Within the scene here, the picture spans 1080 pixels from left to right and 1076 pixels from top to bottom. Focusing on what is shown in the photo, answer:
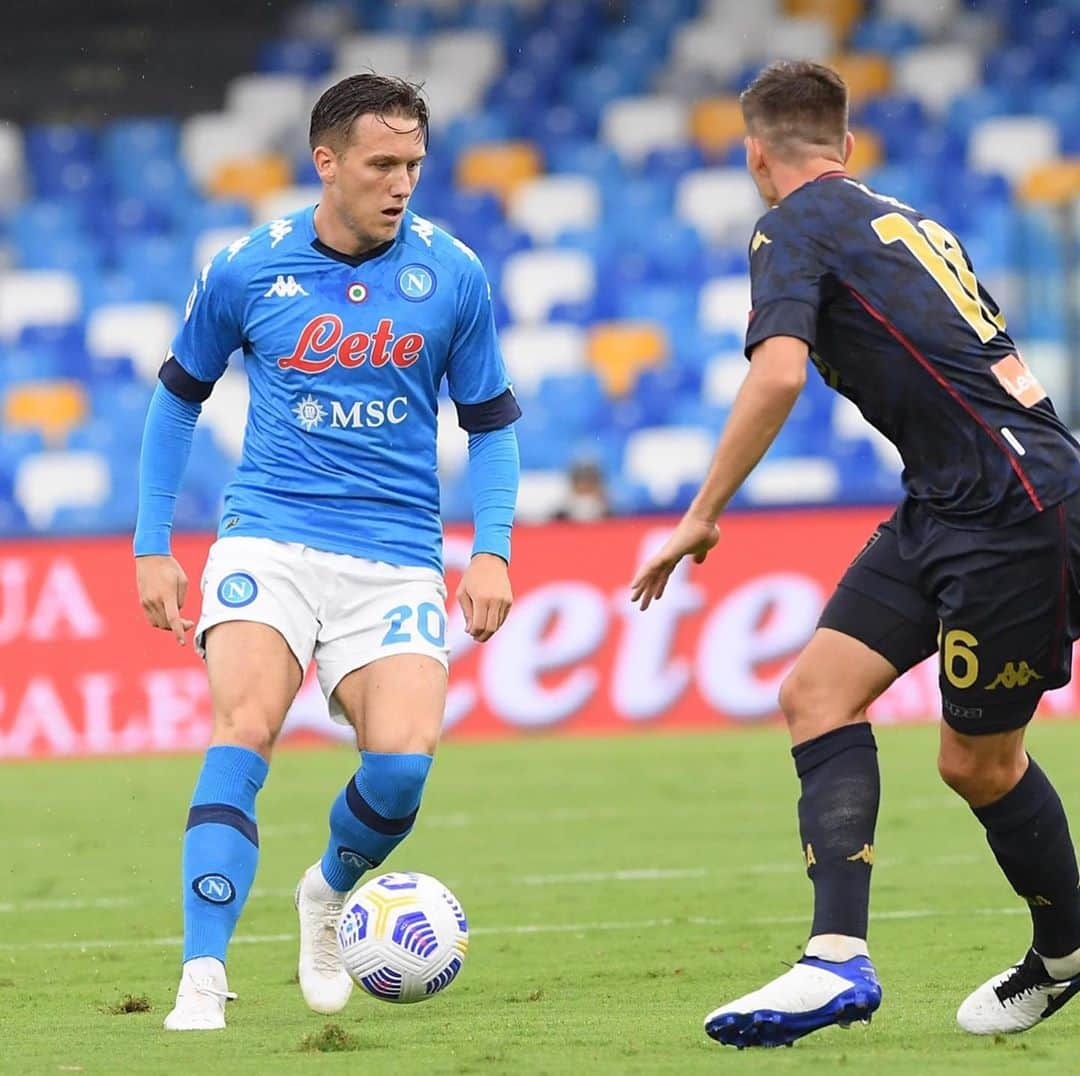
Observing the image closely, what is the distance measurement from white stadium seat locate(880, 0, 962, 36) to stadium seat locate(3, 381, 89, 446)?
8.59m

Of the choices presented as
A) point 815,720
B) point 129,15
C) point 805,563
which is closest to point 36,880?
point 815,720

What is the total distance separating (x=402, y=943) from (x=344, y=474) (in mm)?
1205

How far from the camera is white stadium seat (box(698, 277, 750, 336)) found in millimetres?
19531

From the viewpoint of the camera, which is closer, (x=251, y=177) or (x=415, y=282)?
(x=415, y=282)

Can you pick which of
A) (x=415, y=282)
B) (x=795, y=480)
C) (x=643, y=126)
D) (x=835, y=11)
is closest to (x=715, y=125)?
(x=643, y=126)

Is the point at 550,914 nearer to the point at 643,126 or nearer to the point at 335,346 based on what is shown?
the point at 335,346

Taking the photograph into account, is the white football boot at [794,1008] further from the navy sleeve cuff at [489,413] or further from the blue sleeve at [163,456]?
the blue sleeve at [163,456]

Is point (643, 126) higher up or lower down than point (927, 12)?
lower down

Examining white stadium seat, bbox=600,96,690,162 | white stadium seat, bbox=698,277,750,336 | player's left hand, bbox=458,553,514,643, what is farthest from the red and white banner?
player's left hand, bbox=458,553,514,643

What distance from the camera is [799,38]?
70.3 ft

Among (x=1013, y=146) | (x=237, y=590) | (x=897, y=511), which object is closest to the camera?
(x=897, y=511)

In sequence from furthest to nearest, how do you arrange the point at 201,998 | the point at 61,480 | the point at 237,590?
the point at 61,480
the point at 237,590
the point at 201,998

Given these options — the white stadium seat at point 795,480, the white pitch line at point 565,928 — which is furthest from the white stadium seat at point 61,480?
the white pitch line at point 565,928

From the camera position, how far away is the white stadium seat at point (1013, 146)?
66.5 feet
